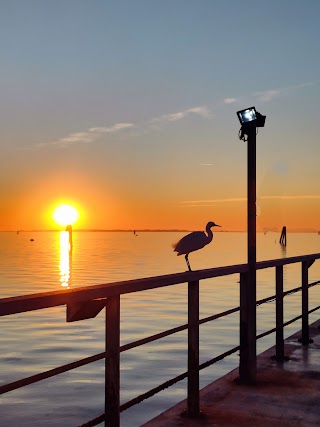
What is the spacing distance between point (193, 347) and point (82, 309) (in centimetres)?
175

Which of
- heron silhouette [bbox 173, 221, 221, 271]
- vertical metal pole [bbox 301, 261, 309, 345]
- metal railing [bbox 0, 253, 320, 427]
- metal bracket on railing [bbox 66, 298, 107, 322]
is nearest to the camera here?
metal railing [bbox 0, 253, 320, 427]

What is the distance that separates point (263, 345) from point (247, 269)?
8434mm

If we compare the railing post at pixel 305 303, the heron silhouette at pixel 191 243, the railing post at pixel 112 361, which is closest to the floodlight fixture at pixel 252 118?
the railing post at pixel 305 303

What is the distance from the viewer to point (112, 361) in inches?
167

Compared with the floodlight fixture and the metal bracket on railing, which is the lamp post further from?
the metal bracket on railing

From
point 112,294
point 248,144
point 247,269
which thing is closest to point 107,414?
point 112,294

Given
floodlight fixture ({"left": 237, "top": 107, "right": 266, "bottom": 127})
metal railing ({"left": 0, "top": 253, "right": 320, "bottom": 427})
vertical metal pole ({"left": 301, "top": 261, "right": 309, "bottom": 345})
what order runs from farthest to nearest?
vertical metal pole ({"left": 301, "top": 261, "right": 309, "bottom": 345}) → floodlight fixture ({"left": 237, "top": 107, "right": 266, "bottom": 127}) → metal railing ({"left": 0, "top": 253, "right": 320, "bottom": 427})

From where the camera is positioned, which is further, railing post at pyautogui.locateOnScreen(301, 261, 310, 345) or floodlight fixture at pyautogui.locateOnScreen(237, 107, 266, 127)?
railing post at pyautogui.locateOnScreen(301, 261, 310, 345)

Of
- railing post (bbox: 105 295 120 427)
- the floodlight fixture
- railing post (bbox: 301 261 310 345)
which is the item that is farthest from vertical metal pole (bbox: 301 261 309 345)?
railing post (bbox: 105 295 120 427)

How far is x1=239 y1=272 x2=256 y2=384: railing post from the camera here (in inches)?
267

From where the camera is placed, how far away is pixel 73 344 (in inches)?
604

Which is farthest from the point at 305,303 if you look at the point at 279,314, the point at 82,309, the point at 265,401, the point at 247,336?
the point at 82,309

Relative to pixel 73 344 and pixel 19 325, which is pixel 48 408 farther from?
pixel 19 325

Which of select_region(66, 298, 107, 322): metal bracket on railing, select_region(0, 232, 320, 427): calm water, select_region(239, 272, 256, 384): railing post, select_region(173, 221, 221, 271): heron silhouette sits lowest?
select_region(0, 232, 320, 427): calm water
